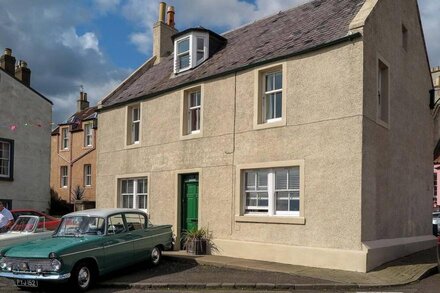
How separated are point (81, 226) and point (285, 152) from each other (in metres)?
5.45

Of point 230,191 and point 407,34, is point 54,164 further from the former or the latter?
point 407,34

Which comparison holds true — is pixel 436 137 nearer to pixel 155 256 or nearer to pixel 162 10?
pixel 162 10

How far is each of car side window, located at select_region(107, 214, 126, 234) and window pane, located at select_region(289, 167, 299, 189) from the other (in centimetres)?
445

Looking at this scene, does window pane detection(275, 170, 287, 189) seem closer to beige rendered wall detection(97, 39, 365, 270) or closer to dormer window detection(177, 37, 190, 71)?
beige rendered wall detection(97, 39, 365, 270)

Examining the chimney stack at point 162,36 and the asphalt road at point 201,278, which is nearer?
the asphalt road at point 201,278

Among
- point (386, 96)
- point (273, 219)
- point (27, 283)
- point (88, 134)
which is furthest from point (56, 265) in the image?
point (88, 134)

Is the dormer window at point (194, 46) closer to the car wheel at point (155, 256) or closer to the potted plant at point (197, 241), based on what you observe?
the potted plant at point (197, 241)

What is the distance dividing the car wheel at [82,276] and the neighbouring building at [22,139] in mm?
16123

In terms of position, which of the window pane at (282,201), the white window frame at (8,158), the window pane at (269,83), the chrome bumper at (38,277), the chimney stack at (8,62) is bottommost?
the chrome bumper at (38,277)

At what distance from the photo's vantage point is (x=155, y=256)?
12586mm

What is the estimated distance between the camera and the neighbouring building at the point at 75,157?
33.8m

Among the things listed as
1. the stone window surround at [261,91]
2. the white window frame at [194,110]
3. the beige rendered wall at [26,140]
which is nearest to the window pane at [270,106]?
the stone window surround at [261,91]

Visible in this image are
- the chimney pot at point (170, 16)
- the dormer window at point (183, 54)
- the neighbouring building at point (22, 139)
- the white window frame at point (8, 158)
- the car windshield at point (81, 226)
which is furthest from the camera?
the neighbouring building at point (22, 139)

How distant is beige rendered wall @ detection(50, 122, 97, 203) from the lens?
3372cm
